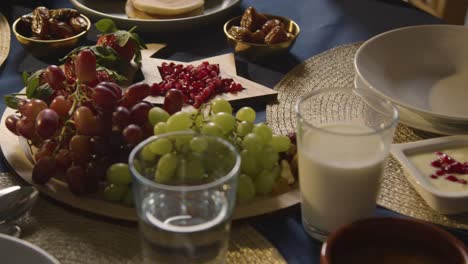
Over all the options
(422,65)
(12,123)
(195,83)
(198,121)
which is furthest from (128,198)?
(422,65)

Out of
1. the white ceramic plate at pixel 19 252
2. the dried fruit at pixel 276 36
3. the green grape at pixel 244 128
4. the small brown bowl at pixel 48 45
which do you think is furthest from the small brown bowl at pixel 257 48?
the white ceramic plate at pixel 19 252

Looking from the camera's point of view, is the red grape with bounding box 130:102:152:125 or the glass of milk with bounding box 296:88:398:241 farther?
the red grape with bounding box 130:102:152:125

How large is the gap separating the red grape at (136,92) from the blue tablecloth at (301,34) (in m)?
0.20

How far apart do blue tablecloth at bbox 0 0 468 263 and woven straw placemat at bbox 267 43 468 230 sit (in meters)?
0.02

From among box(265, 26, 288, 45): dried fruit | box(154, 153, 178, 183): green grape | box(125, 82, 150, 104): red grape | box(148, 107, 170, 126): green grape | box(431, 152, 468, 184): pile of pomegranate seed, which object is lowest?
box(431, 152, 468, 184): pile of pomegranate seed

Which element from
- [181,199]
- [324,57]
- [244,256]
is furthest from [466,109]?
[181,199]

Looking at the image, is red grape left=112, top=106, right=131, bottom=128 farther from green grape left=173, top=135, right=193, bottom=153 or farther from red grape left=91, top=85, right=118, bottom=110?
green grape left=173, top=135, right=193, bottom=153

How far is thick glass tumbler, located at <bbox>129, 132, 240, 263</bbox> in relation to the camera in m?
0.63

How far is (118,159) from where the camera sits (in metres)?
0.82

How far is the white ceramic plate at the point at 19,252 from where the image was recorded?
1.99 feet

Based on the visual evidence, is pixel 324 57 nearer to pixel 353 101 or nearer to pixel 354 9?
pixel 354 9

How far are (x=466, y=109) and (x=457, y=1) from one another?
1.96ft

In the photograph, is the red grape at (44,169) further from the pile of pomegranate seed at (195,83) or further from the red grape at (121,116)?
the pile of pomegranate seed at (195,83)

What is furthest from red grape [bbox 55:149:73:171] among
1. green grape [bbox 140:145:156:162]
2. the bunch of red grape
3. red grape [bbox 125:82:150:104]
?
green grape [bbox 140:145:156:162]
